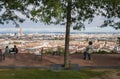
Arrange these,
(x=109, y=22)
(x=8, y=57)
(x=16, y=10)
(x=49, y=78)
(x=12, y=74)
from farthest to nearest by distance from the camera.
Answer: (x=8, y=57) < (x=109, y=22) < (x=16, y=10) < (x=12, y=74) < (x=49, y=78)

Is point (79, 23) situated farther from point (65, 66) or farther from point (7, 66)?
point (7, 66)

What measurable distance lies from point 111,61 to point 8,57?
756 centimetres

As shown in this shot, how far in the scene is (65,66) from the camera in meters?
24.2

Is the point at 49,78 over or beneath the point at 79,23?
beneath

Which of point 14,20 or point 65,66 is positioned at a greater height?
point 14,20

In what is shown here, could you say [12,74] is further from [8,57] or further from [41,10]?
[8,57]

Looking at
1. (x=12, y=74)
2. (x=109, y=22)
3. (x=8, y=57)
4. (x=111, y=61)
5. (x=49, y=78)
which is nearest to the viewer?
(x=49, y=78)

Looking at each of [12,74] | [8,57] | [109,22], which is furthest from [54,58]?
[12,74]

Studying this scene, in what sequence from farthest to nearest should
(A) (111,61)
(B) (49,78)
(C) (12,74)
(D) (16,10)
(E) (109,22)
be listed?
(A) (111,61), (E) (109,22), (D) (16,10), (C) (12,74), (B) (49,78)

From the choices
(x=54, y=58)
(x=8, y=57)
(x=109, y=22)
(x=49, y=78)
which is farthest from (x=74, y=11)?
(x=8, y=57)

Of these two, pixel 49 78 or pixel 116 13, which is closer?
pixel 49 78

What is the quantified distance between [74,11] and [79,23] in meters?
1.05

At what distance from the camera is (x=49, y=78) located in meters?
20.1

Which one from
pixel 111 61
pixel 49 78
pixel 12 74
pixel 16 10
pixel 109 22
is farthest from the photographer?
pixel 111 61
